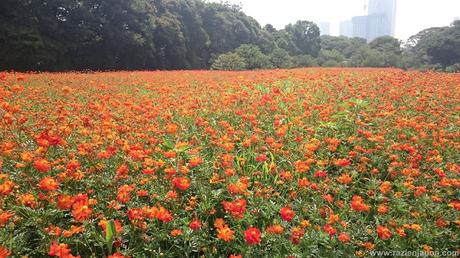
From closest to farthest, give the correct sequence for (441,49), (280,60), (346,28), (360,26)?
(280,60), (441,49), (360,26), (346,28)

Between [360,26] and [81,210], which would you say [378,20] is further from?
[81,210]

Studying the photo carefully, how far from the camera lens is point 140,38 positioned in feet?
65.6

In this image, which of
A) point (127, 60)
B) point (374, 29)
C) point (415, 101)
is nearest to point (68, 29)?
point (127, 60)

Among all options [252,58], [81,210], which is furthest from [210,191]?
[252,58]

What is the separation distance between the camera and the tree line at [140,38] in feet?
51.7

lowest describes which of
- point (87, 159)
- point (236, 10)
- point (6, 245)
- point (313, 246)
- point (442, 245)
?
point (442, 245)

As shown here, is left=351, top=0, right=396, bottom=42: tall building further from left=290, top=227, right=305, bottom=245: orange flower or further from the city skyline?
left=290, top=227, right=305, bottom=245: orange flower

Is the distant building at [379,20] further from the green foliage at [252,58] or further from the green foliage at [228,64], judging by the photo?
the green foliage at [228,64]

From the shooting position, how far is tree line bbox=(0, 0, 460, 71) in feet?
51.7

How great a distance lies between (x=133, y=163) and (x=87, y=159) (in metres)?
0.43

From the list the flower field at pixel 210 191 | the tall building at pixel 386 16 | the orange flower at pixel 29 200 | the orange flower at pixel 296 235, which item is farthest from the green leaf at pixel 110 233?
the tall building at pixel 386 16

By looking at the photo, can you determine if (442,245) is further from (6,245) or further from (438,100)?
(438,100)

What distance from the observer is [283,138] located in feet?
13.9

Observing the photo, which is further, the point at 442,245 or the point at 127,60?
the point at 127,60
